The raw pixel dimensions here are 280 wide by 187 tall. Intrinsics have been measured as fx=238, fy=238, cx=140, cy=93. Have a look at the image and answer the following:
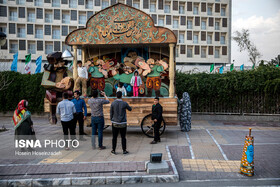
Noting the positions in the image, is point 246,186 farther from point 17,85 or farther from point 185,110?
point 17,85

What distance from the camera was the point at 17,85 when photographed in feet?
55.6

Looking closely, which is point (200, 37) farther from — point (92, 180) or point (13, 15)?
point (92, 180)

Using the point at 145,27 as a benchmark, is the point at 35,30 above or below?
above

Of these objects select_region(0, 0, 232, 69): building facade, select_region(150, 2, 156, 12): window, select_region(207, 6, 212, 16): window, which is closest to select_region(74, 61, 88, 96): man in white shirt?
select_region(0, 0, 232, 69): building facade

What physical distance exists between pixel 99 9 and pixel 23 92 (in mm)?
32553

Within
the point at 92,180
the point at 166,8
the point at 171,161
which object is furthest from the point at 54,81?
the point at 166,8

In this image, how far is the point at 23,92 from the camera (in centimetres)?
1688

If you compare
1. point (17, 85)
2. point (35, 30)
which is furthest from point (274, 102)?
point (35, 30)

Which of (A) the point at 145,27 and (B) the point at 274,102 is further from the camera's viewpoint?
(B) the point at 274,102

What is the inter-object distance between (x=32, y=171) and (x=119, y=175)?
212 cm

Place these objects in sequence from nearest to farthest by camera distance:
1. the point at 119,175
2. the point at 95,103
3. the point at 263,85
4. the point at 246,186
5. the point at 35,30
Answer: the point at 246,186
the point at 119,175
the point at 95,103
the point at 263,85
the point at 35,30

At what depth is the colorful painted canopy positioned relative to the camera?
959cm

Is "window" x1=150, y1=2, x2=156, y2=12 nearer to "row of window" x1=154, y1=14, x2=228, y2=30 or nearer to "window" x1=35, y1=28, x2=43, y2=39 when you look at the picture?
"row of window" x1=154, y1=14, x2=228, y2=30

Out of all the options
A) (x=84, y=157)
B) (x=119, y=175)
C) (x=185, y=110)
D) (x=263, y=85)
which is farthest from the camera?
(x=263, y=85)
